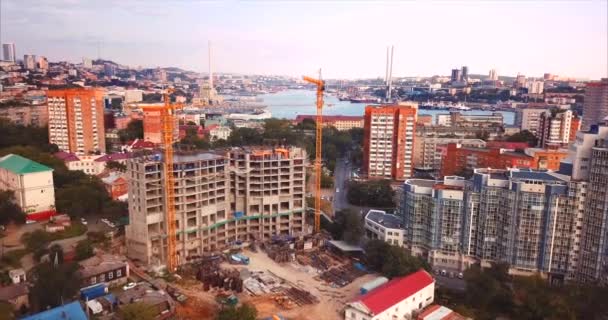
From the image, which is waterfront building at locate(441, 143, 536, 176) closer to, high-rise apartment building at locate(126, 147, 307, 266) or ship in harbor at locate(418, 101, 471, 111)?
high-rise apartment building at locate(126, 147, 307, 266)

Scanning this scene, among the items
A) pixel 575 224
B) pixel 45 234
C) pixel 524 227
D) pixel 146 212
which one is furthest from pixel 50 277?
pixel 575 224

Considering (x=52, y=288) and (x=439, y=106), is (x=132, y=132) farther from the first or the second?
(x=439, y=106)

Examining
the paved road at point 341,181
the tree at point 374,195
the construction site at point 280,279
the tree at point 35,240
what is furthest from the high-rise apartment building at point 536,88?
the tree at point 35,240

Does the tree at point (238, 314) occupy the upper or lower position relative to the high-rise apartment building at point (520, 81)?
lower

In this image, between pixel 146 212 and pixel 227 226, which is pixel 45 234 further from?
pixel 227 226

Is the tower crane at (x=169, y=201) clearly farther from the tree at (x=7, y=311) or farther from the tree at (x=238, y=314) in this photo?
the tree at (x=7, y=311)

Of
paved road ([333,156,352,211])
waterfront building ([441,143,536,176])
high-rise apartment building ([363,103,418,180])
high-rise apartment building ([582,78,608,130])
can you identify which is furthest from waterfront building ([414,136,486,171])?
high-rise apartment building ([582,78,608,130])

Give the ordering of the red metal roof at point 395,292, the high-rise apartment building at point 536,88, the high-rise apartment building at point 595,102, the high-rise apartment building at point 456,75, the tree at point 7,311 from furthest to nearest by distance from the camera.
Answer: the high-rise apartment building at point 456,75 → the high-rise apartment building at point 536,88 → the high-rise apartment building at point 595,102 → the red metal roof at point 395,292 → the tree at point 7,311
